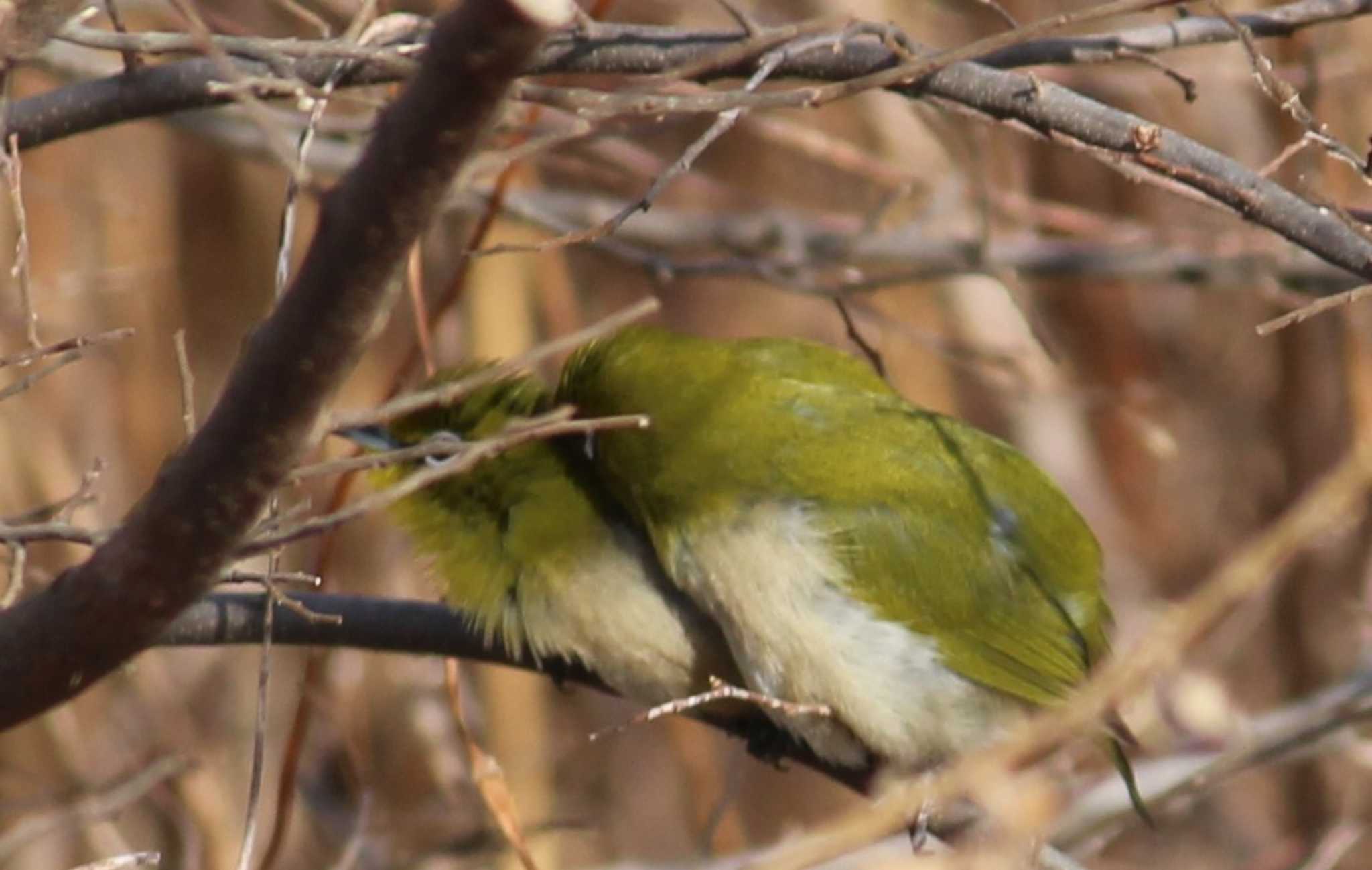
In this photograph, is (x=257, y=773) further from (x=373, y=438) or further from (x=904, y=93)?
(x=373, y=438)

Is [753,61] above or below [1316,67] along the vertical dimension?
above

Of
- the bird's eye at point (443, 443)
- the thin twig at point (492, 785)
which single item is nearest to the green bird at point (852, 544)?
the bird's eye at point (443, 443)

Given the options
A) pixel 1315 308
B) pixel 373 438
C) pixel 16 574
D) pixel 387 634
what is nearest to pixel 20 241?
pixel 16 574

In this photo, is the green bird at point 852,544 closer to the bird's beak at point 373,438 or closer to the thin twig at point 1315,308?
the bird's beak at point 373,438

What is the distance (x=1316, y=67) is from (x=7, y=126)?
2987mm

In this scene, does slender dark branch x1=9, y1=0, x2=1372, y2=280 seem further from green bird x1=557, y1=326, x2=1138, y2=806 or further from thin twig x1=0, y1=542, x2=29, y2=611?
green bird x1=557, y1=326, x2=1138, y2=806

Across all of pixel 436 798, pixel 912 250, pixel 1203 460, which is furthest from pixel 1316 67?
pixel 436 798

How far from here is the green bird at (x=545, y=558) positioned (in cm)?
323

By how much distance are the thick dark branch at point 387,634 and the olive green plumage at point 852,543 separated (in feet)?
0.66

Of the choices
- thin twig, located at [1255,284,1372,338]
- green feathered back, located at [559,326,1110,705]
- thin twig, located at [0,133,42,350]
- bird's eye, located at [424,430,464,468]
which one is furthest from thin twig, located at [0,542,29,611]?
thin twig, located at [1255,284,1372,338]

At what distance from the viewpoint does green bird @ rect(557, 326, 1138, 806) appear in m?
3.18

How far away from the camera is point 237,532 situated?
1758 mm

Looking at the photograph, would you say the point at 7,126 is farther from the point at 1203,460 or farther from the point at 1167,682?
the point at 1203,460

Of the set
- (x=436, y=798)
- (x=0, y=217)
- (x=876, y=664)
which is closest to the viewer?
(x=876, y=664)
